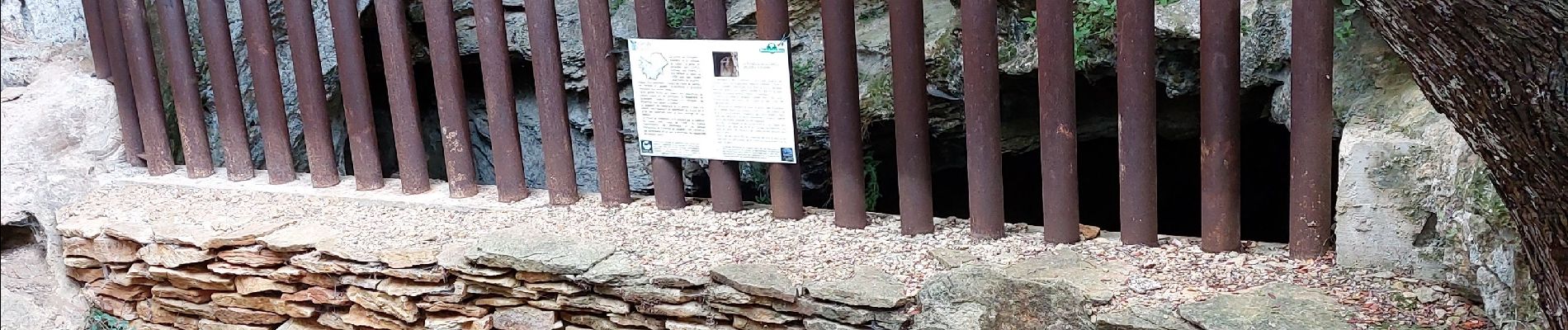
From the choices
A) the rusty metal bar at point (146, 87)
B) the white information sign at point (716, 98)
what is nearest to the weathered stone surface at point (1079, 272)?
the white information sign at point (716, 98)

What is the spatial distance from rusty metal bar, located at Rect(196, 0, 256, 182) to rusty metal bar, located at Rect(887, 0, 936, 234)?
2731 mm

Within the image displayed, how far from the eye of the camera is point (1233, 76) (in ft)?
11.8

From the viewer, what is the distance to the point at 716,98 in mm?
4270

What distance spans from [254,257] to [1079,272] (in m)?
2.88

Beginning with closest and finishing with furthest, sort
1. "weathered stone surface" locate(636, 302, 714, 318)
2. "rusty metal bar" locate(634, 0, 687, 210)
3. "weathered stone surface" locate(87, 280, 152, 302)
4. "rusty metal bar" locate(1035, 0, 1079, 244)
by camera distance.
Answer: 1. "rusty metal bar" locate(1035, 0, 1079, 244)
2. "weathered stone surface" locate(636, 302, 714, 318)
3. "rusty metal bar" locate(634, 0, 687, 210)
4. "weathered stone surface" locate(87, 280, 152, 302)

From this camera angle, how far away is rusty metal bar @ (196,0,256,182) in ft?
16.6

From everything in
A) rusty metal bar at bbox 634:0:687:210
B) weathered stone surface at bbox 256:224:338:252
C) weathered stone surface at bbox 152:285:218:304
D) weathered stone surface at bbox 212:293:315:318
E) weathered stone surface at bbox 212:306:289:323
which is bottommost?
weathered stone surface at bbox 212:306:289:323

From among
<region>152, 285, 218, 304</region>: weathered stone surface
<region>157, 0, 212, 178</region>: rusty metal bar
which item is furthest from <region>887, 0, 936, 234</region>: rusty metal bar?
<region>157, 0, 212, 178</region>: rusty metal bar

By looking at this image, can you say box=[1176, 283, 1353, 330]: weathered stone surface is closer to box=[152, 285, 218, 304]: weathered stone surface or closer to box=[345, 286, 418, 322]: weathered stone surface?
box=[345, 286, 418, 322]: weathered stone surface

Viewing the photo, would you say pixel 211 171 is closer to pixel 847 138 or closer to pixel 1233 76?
pixel 847 138

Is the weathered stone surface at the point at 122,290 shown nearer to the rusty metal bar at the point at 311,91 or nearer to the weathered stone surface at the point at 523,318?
the rusty metal bar at the point at 311,91

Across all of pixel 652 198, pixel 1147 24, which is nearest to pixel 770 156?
pixel 652 198

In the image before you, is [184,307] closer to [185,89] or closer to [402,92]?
[185,89]

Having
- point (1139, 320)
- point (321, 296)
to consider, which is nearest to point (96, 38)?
point (321, 296)
